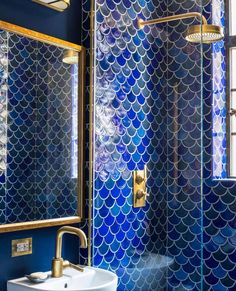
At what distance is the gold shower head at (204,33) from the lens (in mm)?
2695

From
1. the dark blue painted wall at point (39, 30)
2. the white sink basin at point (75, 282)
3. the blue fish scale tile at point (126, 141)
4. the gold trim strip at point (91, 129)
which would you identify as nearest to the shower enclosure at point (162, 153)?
the blue fish scale tile at point (126, 141)

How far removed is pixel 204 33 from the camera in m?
2.74

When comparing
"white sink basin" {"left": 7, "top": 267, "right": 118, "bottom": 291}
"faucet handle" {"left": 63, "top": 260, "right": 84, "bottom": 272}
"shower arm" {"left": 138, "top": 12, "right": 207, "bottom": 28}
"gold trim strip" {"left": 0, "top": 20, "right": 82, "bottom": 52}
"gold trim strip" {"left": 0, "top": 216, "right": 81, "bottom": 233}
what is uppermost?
"shower arm" {"left": 138, "top": 12, "right": 207, "bottom": 28}

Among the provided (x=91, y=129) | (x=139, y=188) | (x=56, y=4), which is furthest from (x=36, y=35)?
(x=139, y=188)

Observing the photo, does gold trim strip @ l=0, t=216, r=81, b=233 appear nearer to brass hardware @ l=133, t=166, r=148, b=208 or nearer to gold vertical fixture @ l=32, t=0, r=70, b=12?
brass hardware @ l=133, t=166, r=148, b=208

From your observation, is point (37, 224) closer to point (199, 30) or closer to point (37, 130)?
point (37, 130)

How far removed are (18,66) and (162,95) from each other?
1.07 meters

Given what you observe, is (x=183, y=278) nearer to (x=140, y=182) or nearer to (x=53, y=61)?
(x=140, y=182)

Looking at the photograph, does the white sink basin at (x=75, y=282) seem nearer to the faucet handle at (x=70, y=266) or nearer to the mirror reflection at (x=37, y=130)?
the faucet handle at (x=70, y=266)

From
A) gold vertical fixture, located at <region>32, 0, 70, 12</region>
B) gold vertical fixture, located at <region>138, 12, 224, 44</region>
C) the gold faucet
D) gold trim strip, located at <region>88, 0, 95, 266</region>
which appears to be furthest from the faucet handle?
gold vertical fixture, located at <region>138, 12, 224, 44</region>

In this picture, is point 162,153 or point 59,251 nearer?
point 59,251

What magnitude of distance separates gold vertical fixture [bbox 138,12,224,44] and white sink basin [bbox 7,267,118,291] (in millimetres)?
1446

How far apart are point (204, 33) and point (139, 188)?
98 centimetres

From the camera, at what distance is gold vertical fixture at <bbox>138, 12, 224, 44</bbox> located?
106 inches
